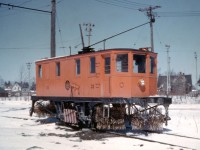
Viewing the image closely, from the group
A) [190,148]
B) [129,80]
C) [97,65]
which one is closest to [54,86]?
[97,65]

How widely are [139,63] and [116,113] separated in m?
2.63

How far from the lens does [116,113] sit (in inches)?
541

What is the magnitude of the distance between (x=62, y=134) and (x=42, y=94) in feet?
19.0

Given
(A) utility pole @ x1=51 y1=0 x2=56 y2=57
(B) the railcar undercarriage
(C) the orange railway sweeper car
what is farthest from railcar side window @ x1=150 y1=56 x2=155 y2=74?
(A) utility pole @ x1=51 y1=0 x2=56 y2=57

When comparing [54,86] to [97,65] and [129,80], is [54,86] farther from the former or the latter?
[129,80]

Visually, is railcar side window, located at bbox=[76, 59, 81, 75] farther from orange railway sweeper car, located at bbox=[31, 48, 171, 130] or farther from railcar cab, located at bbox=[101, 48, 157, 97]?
railcar cab, located at bbox=[101, 48, 157, 97]

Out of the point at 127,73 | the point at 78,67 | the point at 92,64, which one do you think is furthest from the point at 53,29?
the point at 127,73

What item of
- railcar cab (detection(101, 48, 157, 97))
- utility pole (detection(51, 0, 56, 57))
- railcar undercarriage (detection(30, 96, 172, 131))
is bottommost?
railcar undercarriage (detection(30, 96, 172, 131))

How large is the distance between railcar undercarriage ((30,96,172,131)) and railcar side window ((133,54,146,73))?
1.54 meters

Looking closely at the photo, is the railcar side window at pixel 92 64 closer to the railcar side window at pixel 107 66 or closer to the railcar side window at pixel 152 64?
the railcar side window at pixel 107 66

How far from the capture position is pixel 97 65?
13.7 metres

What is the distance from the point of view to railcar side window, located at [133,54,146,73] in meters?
13.4

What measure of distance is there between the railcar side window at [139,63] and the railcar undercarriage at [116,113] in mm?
1542

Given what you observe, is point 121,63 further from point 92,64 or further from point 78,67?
point 78,67
